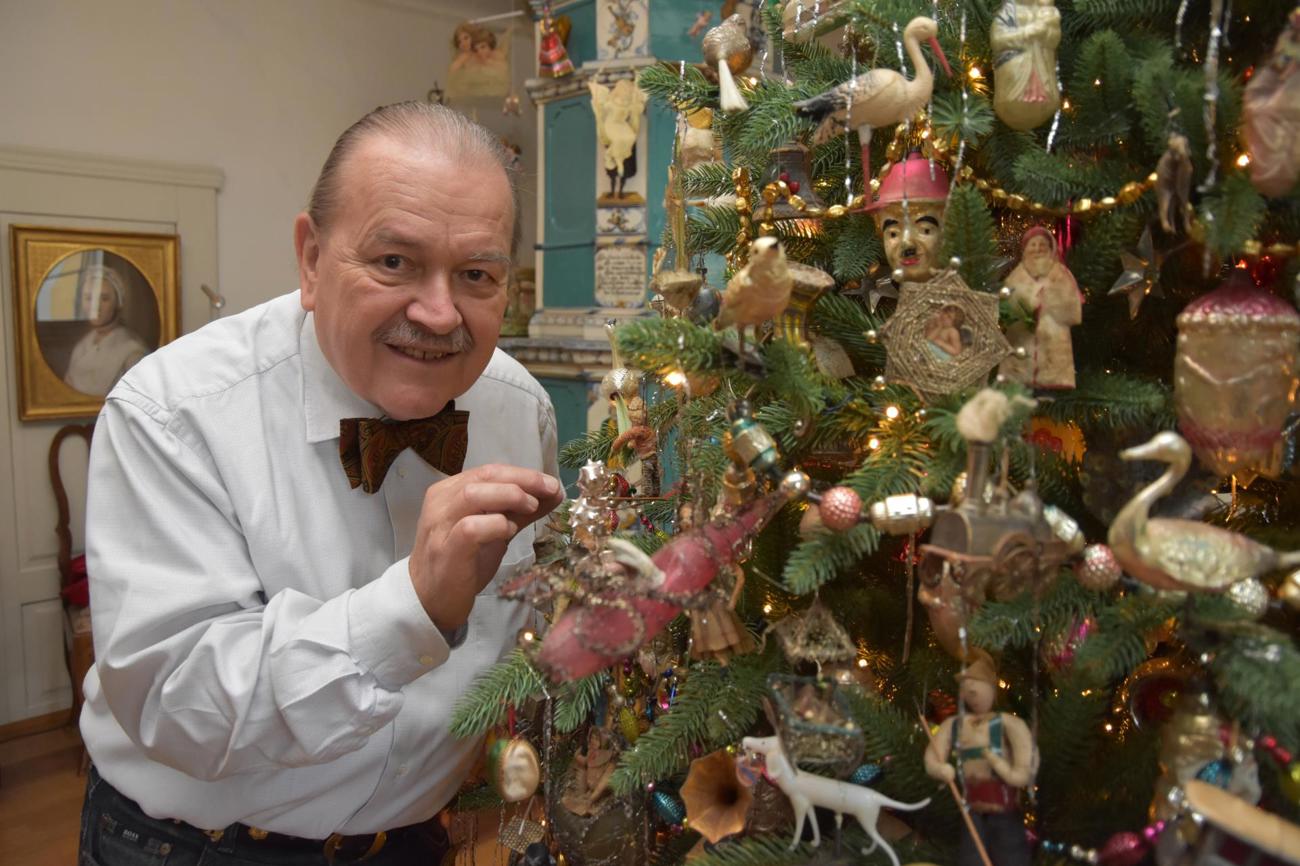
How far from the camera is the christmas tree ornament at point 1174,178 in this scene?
62 cm

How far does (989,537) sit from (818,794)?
253 millimetres

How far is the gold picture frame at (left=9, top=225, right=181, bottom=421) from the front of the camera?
3217mm

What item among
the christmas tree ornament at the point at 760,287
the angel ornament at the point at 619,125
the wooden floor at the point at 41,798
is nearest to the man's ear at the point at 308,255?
the christmas tree ornament at the point at 760,287

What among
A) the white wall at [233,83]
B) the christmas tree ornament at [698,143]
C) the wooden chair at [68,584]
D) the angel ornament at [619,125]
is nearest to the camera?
the christmas tree ornament at [698,143]

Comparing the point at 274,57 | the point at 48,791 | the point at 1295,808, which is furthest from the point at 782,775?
the point at 274,57

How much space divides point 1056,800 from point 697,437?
1.52 feet

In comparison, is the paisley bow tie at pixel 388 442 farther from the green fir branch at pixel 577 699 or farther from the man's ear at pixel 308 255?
the green fir branch at pixel 577 699

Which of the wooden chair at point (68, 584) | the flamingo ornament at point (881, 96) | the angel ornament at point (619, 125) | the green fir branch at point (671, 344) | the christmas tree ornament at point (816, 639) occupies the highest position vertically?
the angel ornament at point (619, 125)

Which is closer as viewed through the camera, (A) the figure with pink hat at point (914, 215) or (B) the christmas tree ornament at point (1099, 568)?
(B) the christmas tree ornament at point (1099, 568)

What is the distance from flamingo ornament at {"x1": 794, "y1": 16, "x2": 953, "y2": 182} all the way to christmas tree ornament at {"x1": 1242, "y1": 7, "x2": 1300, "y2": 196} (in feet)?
0.77

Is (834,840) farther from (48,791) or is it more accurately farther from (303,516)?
(48,791)

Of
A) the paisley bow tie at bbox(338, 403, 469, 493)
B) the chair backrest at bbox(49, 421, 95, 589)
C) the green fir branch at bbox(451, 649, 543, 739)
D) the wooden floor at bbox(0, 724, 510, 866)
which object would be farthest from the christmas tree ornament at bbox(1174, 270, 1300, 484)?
the chair backrest at bbox(49, 421, 95, 589)

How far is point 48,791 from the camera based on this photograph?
2.93m

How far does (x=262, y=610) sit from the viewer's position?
1058 mm
